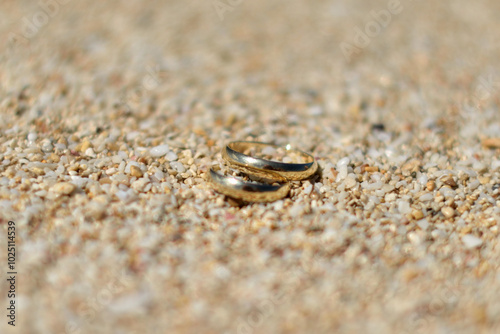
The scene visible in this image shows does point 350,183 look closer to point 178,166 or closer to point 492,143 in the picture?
point 178,166

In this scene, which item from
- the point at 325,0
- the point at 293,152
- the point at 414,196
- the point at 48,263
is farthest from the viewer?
the point at 325,0

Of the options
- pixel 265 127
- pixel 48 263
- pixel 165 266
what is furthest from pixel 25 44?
pixel 165 266

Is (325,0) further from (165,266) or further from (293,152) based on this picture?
(165,266)

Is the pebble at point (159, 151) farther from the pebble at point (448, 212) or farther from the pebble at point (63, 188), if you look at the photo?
the pebble at point (448, 212)

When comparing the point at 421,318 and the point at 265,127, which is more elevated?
the point at 265,127

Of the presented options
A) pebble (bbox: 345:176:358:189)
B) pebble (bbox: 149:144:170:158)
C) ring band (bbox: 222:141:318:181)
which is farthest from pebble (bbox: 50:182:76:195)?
pebble (bbox: 345:176:358:189)

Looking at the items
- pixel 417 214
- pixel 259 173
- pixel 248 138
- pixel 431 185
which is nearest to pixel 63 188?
pixel 259 173

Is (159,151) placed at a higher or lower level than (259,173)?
higher
